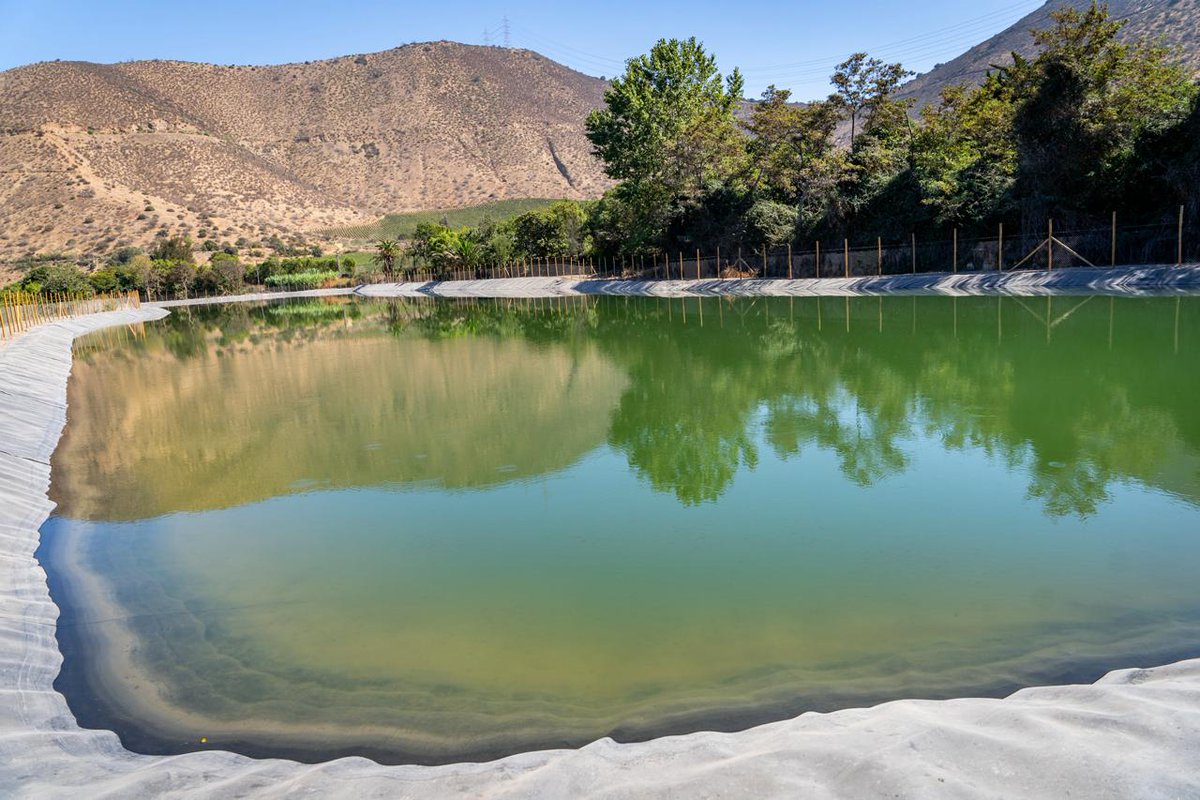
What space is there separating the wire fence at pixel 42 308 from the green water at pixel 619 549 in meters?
21.6

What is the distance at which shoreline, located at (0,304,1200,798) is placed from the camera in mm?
3172

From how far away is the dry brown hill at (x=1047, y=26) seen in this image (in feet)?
233

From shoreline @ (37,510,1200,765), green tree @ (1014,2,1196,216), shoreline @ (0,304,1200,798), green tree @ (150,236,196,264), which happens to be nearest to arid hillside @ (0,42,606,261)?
green tree @ (150,236,196,264)

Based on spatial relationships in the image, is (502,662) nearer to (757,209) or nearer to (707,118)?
(757,209)

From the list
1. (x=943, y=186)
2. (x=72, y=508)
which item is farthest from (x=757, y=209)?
(x=72, y=508)

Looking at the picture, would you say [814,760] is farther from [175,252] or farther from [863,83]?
[175,252]

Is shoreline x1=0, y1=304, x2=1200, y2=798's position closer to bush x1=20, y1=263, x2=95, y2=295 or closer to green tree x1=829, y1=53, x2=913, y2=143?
green tree x1=829, y1=53, x2=913, y2=143

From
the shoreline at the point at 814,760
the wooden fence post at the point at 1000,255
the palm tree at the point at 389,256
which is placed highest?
the palm tree at the point at 389,256

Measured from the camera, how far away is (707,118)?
46562 millimetres

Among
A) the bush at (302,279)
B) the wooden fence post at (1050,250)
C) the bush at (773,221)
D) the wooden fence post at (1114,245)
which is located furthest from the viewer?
the bush at (302,279)

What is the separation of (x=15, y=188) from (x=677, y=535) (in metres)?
94.8

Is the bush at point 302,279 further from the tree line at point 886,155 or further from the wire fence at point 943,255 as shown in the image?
the wire fence at point 943,255

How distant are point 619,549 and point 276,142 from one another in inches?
4366

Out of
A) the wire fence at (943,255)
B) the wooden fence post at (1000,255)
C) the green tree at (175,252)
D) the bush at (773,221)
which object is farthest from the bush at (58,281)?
the wooden fence post at (1000,255)
